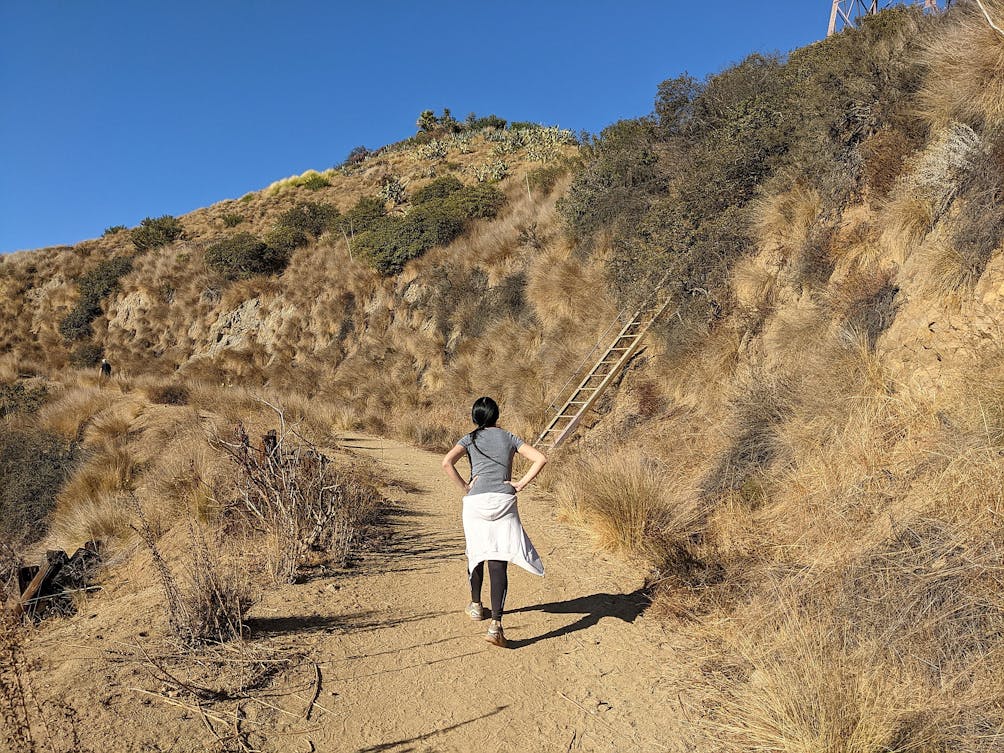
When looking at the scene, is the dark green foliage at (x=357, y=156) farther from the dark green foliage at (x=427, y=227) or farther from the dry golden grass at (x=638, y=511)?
the dry golden grass at (x=638, y=511)

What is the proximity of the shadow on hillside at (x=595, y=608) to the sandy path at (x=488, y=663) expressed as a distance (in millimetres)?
17

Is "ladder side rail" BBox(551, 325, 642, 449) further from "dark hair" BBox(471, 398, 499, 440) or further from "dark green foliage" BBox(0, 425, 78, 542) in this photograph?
"dark green foliage" BBox(0, 425, 78, 542)

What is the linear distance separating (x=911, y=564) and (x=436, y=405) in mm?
13357

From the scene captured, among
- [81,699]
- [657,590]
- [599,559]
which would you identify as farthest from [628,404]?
[81,699]

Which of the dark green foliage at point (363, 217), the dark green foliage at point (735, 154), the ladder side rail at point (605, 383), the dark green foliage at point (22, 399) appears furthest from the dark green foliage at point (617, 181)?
the dark green foliage at point (22, 399)

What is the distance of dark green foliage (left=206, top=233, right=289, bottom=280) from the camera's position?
28.0 meters

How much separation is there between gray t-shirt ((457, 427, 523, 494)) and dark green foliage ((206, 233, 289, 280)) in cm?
2600

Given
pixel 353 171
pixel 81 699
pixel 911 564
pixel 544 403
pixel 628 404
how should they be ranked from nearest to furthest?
pixel 81 699 < pixel 911 564 < pixel 628 404 < pixel 544 403 < pixel 353 171

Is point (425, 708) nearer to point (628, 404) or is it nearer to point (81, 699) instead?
point (81, 699)

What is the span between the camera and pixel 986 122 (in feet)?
21.6

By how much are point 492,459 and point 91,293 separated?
32.7 metres

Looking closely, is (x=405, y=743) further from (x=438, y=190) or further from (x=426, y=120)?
(x=426, y=120)

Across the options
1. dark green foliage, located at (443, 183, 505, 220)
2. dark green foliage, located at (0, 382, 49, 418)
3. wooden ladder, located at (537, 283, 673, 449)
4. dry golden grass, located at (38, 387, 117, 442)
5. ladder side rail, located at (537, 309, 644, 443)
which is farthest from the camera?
dark green foliage, located at (443, 183, 505, 220)

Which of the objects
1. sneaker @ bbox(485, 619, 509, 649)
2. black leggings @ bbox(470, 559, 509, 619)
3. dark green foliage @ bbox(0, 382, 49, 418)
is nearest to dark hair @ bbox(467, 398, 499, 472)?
black leggings @ bbox(470, 559, 509, 619)
